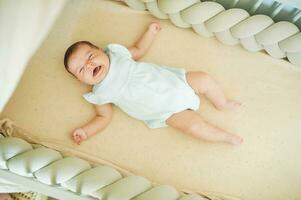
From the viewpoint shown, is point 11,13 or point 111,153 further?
point 111,153

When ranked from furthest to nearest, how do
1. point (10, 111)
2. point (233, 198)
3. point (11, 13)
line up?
point (10, 111)
point (233, 198)
point (11, 13)

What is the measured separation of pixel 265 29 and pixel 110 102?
0.44 m

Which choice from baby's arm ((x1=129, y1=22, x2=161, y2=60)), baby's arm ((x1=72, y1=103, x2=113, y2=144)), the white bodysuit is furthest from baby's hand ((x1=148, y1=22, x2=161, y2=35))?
baby's arm ((x1=72, y1=103, x2=113, y2=144))

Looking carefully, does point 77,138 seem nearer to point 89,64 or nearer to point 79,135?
point 79,135

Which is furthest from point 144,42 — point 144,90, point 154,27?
point 144,90

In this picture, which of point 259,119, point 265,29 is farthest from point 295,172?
point 265,29

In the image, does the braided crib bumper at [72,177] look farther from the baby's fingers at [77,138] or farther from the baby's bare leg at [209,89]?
the baby's bare leg at [209,89]

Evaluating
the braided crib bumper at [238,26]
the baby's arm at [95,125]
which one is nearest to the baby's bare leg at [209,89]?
the braided crib bumper at [238,26]

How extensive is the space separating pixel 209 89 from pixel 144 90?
0.17 m

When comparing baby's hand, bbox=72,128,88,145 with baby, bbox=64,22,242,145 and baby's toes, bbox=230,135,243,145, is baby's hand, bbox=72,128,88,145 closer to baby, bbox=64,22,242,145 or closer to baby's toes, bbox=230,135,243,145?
baby, bbox=64,22,242,145

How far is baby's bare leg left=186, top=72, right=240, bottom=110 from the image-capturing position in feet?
3.41

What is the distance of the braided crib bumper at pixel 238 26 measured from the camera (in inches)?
39.1

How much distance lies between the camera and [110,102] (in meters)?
Answer: 1.07

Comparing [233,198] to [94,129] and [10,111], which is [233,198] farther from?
[10,111]
